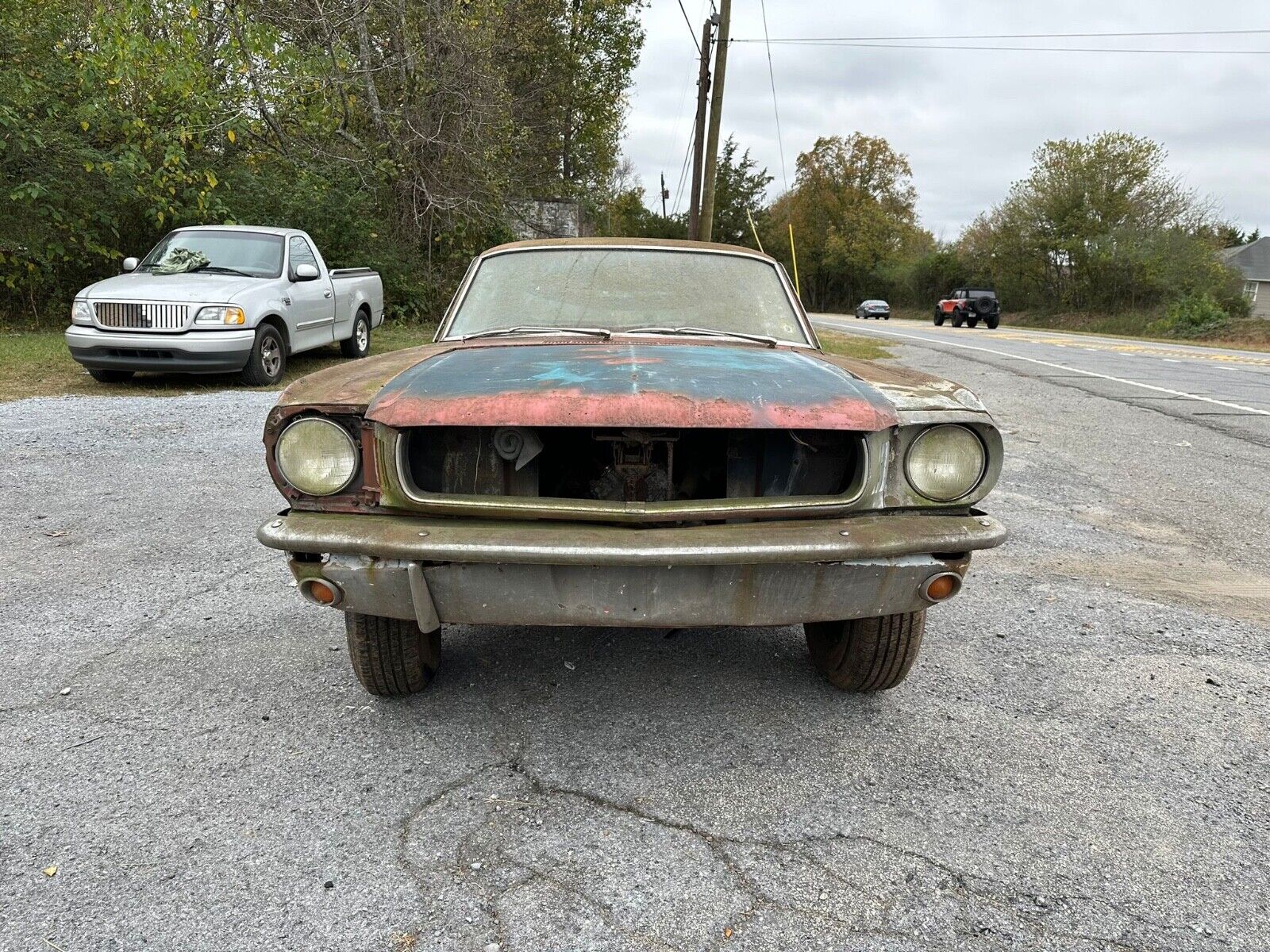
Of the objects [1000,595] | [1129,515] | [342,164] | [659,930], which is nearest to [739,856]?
[659,930]

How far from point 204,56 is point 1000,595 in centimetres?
1333

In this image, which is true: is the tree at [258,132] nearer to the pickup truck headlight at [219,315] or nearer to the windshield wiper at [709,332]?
the pickup truck headlight at [219,315]

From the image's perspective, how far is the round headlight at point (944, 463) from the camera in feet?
7.72

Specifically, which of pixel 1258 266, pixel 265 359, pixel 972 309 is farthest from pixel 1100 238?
pixel 265 359

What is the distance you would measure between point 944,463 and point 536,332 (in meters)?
1.62

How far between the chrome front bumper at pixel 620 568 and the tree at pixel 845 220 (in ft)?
193

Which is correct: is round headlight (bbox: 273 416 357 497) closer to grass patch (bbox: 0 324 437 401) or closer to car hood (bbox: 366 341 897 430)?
car hood (bbox: 366 341 897 430)

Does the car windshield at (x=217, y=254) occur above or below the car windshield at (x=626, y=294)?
above

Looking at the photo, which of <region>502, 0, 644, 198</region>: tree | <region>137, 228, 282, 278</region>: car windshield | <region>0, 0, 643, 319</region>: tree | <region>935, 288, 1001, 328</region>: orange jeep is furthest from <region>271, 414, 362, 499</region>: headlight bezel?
<region>935, 288, 1001, 328</region>: orange jeep

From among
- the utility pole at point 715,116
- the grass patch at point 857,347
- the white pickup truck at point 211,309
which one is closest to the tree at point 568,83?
the utility pole at point 715,116

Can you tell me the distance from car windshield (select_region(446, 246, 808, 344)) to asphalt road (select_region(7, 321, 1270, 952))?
1.22 meters

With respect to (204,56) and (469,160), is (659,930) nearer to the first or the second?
(204,56)

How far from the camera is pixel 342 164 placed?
14.8 meters

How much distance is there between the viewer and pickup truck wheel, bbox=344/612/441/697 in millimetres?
2539
